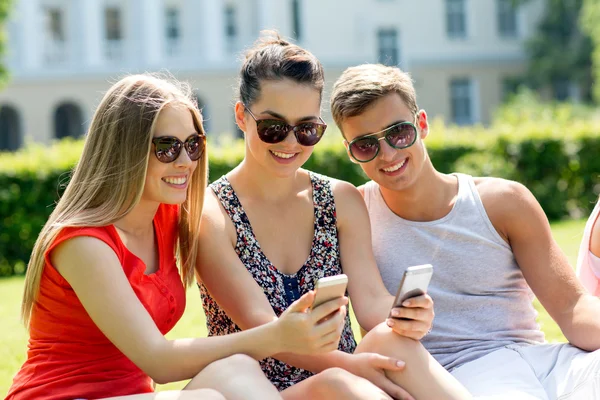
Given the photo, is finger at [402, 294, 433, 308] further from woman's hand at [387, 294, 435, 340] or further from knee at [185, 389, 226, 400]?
knee at [185, 389, 226, 400]

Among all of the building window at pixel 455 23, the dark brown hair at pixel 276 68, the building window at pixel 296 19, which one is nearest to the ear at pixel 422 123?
the dark brown hair at pixel 276 68

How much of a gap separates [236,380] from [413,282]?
2.20ft

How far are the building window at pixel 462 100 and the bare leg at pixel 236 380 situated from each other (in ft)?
118

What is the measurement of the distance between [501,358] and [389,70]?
1284 mm

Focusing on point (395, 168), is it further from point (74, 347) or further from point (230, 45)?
point (230, 45)

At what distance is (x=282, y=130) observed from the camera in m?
3.27

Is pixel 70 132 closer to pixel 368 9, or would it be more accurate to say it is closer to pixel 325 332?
pixel 368 9

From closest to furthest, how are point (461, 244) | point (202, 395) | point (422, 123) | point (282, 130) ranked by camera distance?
point (202, 395) < point (282, 130) < point (461, 244) < point (422, 123)

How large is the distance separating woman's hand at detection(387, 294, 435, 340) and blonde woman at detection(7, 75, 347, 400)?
239 millimetres

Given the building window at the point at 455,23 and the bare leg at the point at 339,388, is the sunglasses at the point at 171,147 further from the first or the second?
the building window at the point at 455,23

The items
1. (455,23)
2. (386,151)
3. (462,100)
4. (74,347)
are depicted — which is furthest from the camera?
(462,100)

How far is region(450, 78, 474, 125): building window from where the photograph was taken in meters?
37.9

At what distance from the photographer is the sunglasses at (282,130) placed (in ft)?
10.7

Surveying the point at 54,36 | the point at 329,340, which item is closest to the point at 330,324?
the point at 329,340
